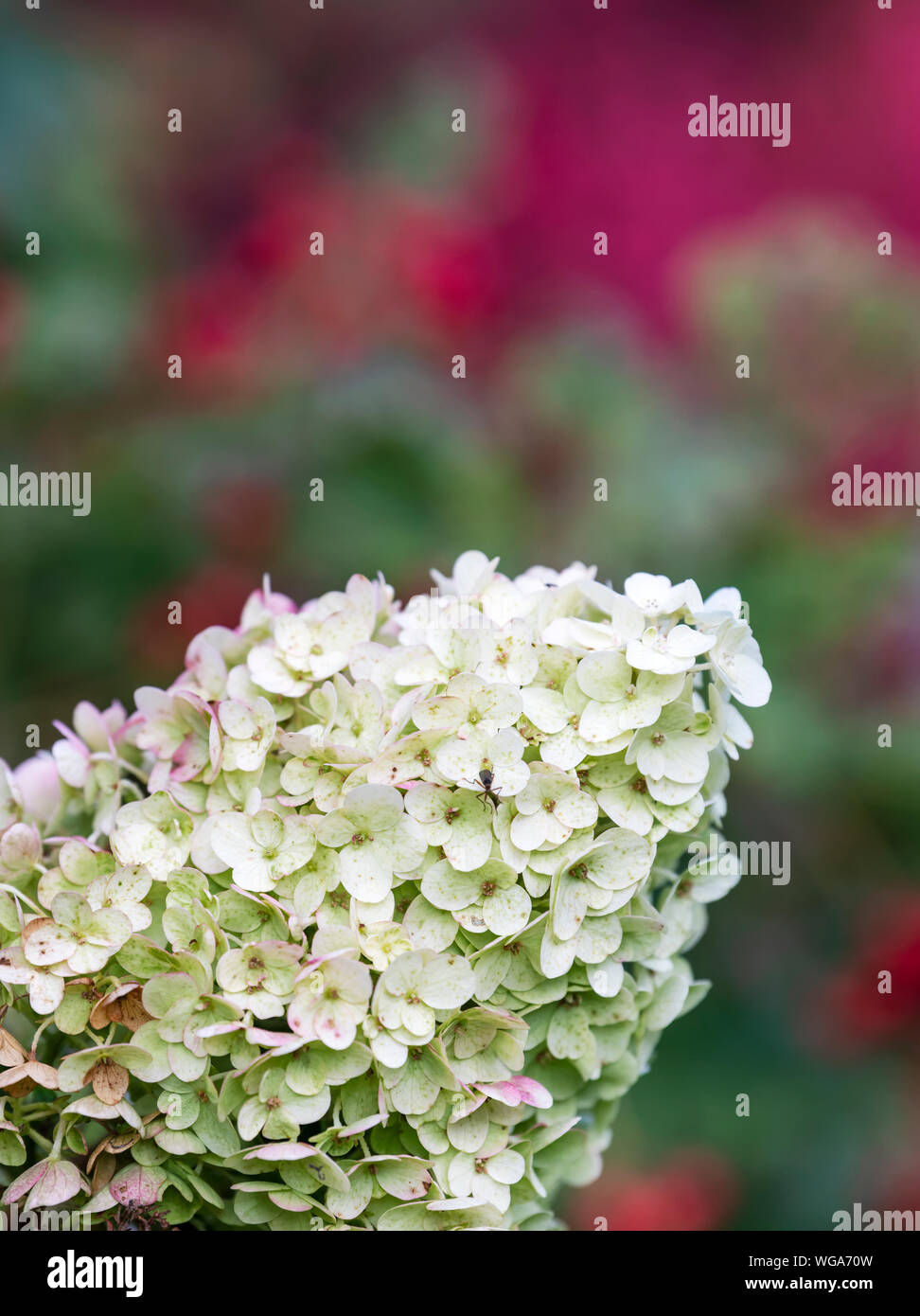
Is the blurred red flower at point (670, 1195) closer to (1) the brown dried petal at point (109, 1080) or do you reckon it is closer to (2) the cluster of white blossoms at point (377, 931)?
(2) the cluster of white blossoms at point (377, 931)

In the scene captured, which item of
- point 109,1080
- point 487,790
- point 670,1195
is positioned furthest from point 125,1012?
point 670,1195

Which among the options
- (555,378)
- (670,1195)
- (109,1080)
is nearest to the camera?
(109,1080)

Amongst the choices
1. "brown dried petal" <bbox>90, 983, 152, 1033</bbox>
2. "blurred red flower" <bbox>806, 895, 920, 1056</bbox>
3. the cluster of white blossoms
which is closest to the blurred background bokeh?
"blurred red flower" <bbox>806, 895, 920, 1056</bbox>

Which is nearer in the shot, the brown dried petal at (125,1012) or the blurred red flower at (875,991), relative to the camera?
the brown dried petal at (125,1012)

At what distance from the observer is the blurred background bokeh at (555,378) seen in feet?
4.19

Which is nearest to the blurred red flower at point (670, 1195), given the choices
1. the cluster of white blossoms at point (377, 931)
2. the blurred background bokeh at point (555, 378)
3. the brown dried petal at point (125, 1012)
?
the blurred background bokeh at point (555, 378)

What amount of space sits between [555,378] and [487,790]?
3.10 ft

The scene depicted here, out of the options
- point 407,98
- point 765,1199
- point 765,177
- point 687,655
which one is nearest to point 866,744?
point 765,1199

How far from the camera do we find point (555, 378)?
1381mm

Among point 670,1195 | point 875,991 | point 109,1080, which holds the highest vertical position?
point 109,1080

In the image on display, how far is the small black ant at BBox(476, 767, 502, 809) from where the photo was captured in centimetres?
51

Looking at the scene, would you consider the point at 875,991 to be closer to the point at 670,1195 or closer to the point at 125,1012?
the point at 670,1195

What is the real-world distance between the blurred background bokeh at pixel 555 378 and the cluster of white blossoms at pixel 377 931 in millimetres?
720
